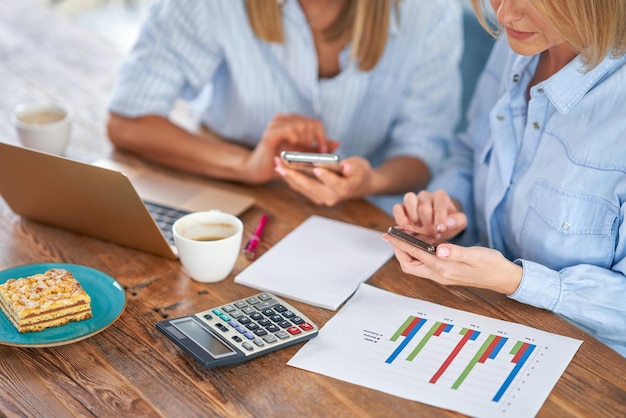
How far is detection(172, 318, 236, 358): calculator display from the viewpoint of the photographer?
1.08 m

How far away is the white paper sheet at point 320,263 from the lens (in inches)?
49.8

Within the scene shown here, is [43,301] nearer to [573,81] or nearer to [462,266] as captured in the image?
[462,266]

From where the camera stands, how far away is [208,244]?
4.05 feet

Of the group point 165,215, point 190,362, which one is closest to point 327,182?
point 165,215

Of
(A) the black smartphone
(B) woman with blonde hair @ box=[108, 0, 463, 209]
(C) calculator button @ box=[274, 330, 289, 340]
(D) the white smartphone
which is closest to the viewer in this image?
(C) calculator button @ box=[274, 330, 289, 340]

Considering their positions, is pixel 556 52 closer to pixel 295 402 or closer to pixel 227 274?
pixel 227 274

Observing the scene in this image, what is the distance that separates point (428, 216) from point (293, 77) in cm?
58

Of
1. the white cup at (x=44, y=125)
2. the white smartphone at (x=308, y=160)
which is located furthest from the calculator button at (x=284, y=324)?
the white cup at (x=44, y=125)

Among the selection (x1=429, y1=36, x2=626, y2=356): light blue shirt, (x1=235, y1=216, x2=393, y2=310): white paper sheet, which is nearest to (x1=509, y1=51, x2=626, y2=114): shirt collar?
(x1=429, y1=36, x2=626, y2=356): light blue shirt

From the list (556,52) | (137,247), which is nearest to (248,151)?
(137,247)

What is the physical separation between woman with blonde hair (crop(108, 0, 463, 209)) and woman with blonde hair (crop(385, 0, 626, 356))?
11.9 inches

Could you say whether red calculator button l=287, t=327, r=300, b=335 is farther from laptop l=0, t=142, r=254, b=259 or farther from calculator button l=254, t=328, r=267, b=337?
laptop l=0, t=142, r=254, b=259

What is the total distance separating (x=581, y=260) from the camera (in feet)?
4.36

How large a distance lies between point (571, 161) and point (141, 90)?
0.92m
